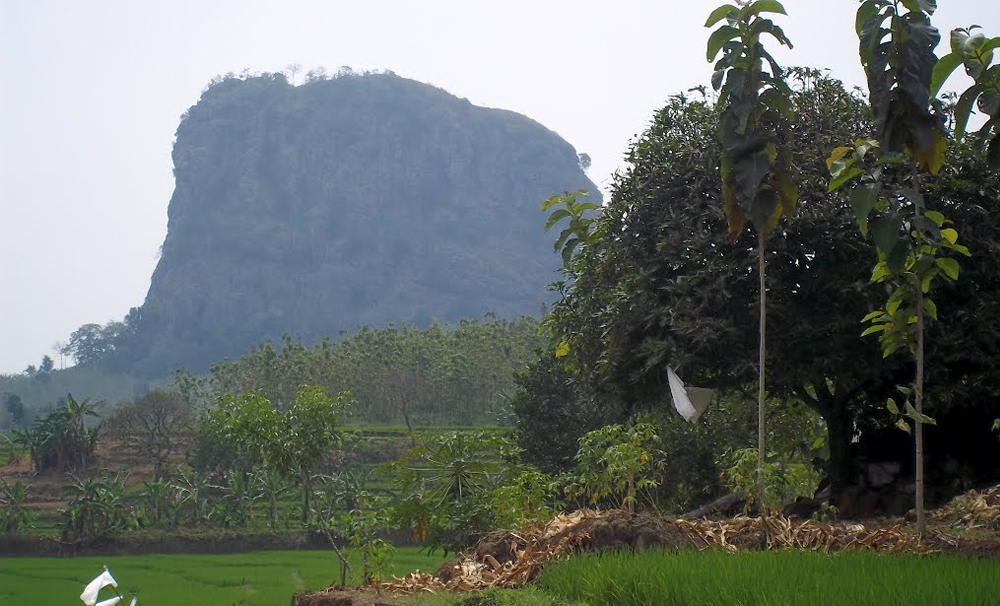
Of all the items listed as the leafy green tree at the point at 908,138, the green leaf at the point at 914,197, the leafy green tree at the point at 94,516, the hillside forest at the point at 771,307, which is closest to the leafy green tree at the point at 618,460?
the hillside forest at the point at 771,307

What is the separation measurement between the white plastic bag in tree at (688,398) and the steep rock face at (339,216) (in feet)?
480

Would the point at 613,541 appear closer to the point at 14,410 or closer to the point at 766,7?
the point at 766,7

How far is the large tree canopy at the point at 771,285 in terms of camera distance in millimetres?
12125

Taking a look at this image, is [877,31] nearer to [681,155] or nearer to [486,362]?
[681,155]

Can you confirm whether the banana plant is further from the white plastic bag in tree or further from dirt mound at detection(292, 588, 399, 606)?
dirt mound at detection(292, 588, 399, 606)

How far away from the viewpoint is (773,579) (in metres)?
5.94

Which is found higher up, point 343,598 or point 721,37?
point 721,37

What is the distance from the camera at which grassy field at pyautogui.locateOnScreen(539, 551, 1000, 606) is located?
5375 mm

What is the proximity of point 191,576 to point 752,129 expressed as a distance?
68.0 ft

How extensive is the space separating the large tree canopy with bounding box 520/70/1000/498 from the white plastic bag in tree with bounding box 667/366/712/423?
0.35m

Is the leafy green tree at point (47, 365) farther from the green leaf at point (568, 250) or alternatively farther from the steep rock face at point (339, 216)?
the green leaf at point (568, 250)

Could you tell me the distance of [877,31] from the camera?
8656 mm

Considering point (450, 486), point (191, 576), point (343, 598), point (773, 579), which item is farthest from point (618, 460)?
point (191, 576)

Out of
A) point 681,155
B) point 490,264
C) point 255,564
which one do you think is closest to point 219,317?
point 490,264
